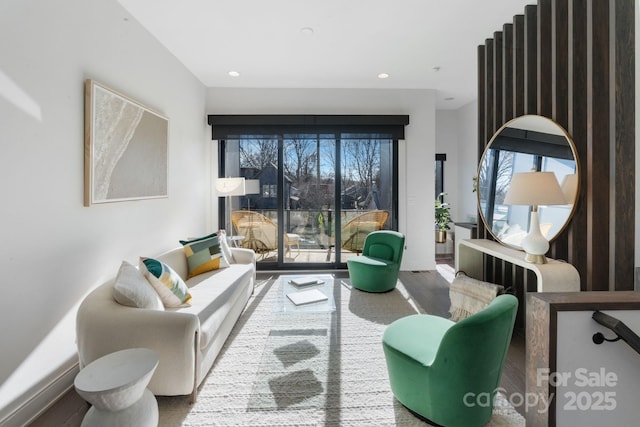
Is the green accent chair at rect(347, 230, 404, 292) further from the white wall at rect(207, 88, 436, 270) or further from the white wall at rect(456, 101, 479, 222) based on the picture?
the white wall at rect(456, 101, 479, 222)

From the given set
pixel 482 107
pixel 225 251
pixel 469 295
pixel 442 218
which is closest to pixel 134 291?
pixel 225 251

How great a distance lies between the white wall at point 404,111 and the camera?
465 centimetres

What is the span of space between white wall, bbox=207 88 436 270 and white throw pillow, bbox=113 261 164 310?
131 inches

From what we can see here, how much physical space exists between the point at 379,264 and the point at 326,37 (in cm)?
267

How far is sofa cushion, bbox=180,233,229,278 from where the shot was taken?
318 centimetres

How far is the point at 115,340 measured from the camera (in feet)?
5.50

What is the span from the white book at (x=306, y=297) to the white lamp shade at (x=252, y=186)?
237cm

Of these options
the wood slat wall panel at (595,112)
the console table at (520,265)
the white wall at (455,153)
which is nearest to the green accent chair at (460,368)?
the console table at (520,265)

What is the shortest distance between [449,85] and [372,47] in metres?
1.83

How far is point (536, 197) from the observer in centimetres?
215

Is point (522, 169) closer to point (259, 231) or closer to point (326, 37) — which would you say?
point (326, 37)

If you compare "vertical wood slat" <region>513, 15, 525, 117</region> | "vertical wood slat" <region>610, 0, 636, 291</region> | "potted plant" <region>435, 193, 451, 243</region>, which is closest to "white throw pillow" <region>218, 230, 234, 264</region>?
"vertical wood slat" <region>513, 15, 525, 117</region>

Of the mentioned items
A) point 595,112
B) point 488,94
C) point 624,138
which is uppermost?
point 488,94

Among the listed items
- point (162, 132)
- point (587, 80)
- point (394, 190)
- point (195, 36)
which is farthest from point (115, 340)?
point (394, 190)
